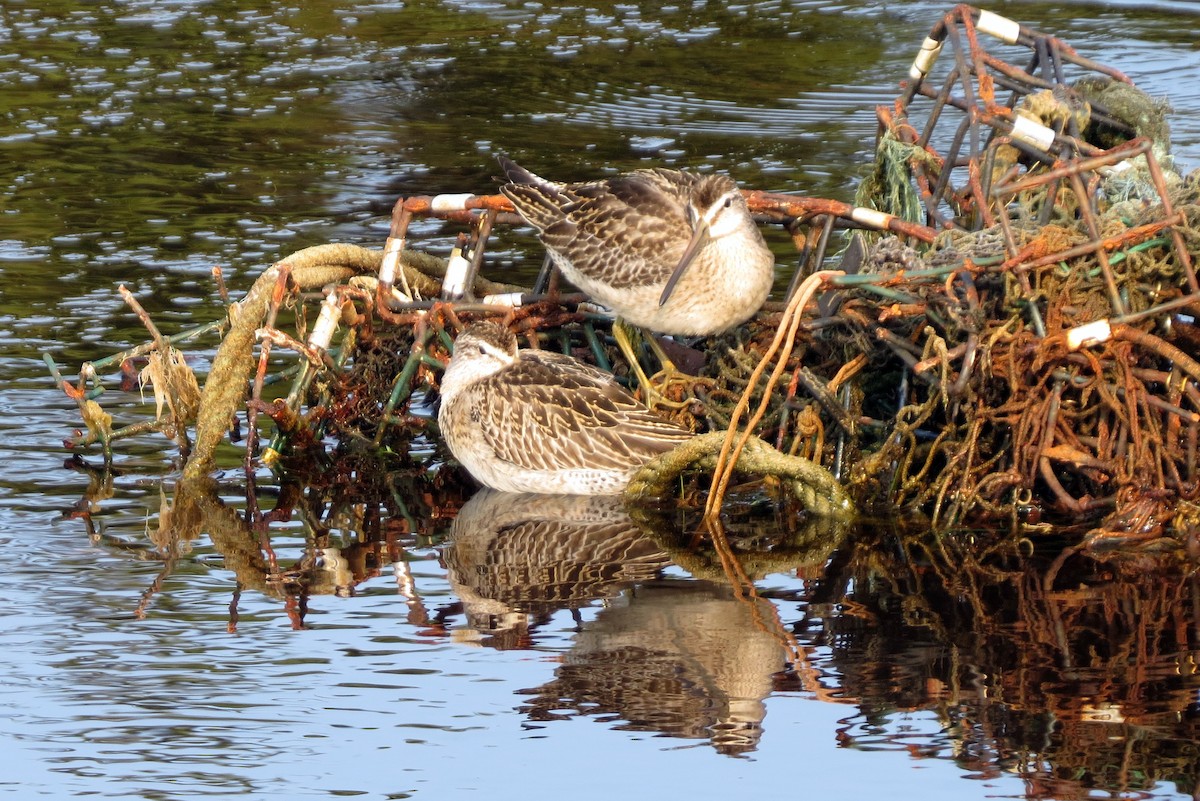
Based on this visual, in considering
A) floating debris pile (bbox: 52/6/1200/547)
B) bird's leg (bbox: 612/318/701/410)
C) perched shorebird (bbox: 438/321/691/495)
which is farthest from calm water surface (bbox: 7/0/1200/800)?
bird's leg (bbox: 612/318/701/410)

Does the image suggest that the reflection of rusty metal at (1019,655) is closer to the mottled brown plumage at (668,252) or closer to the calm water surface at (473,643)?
the calm water surface at (473,643)

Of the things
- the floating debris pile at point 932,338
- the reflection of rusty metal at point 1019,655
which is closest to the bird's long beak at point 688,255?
the floating debris pile at point 932,338

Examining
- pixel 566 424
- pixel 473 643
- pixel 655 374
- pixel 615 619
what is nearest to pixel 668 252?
pixel 655 374

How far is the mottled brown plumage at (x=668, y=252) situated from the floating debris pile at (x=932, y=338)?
0.24 m

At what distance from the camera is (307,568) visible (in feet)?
23.0

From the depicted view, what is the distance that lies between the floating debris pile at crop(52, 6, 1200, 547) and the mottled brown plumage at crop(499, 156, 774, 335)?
0.24 meters

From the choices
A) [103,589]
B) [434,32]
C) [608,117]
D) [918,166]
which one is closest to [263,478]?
[103,589]

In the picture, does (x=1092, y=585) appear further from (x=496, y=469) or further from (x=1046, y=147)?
(x=496, y=469)

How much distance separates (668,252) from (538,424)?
2.92 ft

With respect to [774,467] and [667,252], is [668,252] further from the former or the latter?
[774,467]

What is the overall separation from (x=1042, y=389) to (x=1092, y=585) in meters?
0.89

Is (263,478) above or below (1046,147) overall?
below

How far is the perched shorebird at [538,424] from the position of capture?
7.84 m

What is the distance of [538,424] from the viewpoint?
26.1ft
